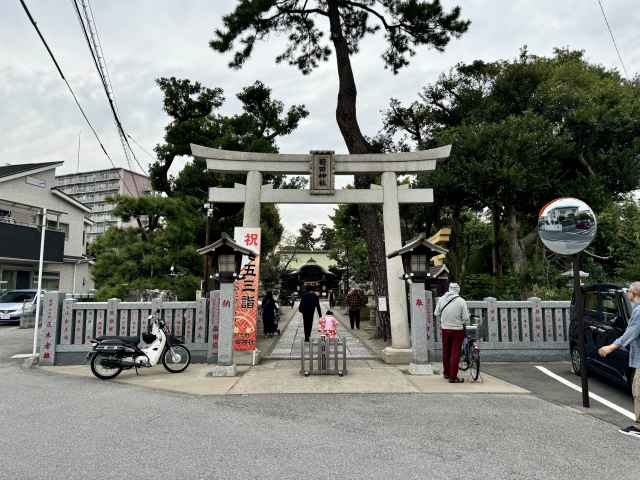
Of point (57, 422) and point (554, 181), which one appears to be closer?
point (57, 422)

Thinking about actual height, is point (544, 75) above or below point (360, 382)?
above

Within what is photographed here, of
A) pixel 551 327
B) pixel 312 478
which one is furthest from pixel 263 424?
pixel 551 327

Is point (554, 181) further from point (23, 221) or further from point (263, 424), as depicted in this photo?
point (23, 221)

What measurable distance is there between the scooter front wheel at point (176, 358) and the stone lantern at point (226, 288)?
2.28 ft

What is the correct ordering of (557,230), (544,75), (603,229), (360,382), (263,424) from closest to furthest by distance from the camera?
(263,424) → (557,230) → (360,382) → (603,229) → (544,75)

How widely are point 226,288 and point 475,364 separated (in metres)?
5.14

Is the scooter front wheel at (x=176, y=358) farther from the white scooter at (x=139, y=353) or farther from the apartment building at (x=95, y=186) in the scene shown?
the apartment building at (x=95, y=186)

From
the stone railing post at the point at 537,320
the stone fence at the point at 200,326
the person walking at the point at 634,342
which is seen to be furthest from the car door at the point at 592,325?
the person walking at the point at 634,342

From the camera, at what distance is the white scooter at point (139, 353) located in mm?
8086

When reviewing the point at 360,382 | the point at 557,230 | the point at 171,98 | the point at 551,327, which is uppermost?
the point at 171,98

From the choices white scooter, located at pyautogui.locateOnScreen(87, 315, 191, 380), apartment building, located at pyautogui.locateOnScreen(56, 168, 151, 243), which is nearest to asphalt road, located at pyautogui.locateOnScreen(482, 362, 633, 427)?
white scooter, located at pyautogui.locateOnScreen(87, 315, 191, 380)

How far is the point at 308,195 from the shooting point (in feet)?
36.5

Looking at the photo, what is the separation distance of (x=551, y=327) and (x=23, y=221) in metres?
27.4

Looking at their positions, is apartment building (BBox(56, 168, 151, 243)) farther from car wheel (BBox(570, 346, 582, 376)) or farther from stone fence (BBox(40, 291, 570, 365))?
car wheel (BBox(570, 346, 582, 376))
